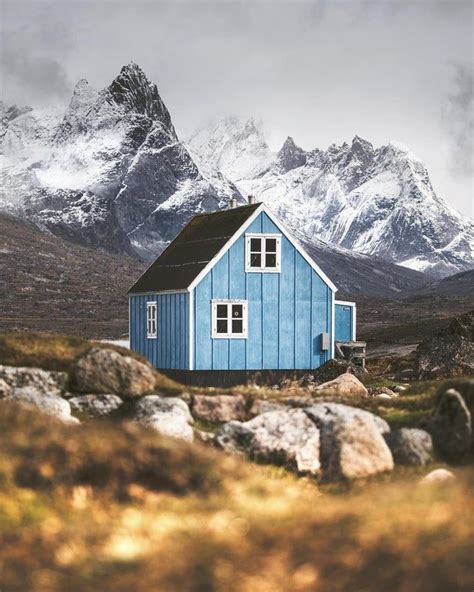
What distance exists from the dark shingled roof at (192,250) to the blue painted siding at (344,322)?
4.68 m

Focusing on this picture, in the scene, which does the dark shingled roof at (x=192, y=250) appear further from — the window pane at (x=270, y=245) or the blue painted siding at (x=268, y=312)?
the window pane at (x=270, y=245)

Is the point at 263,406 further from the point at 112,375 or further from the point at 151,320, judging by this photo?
the point at 151,320

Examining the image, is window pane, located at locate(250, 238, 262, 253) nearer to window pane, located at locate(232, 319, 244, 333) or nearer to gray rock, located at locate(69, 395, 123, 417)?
window pane, located at locate(232, 319, 244, 333)

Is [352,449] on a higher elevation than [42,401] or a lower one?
lower

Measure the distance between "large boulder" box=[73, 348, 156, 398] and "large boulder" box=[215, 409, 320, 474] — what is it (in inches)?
78.4

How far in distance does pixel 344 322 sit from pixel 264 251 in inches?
165

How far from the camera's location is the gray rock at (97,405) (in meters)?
19.1

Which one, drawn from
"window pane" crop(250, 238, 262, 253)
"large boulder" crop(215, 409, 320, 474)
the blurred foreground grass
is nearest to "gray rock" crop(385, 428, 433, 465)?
"large boulder" crop(215, 409, 320, 474)

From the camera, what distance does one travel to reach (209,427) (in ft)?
61.6

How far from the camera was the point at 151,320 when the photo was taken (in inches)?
1601

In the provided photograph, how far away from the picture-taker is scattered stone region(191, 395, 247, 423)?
19.1 m

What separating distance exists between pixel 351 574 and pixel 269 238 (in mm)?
29002

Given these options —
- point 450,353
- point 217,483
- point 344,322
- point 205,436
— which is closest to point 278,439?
point 205,436

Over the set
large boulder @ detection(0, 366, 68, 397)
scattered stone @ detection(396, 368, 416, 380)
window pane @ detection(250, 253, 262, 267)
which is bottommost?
scattered stone @ detection(396, 368, 416, 380)
